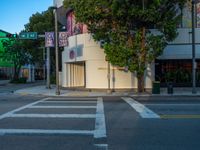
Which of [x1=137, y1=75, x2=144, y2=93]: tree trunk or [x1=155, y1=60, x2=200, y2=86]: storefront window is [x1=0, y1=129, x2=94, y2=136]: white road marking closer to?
[x1=137, y1=75, x2=144, y2=93]: tree trunk

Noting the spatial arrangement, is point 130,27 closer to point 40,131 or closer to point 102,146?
point 40,131

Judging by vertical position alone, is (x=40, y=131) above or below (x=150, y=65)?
below

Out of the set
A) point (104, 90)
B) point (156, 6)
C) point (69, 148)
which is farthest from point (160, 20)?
point (69, 148)

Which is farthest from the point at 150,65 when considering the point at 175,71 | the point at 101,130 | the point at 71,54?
the point at 101,130

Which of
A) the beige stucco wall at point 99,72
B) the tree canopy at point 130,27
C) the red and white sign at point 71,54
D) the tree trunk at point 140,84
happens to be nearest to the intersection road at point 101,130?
the tree canopy at point 130,27

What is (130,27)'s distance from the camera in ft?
103

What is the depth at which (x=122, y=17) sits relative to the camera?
1192 inches

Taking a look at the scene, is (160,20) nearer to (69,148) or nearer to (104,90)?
(104,90)

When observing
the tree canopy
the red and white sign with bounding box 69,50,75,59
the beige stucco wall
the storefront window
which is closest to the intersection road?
the tree canopy

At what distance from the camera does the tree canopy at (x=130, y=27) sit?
3002 centimetres

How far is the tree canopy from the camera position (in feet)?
98.5

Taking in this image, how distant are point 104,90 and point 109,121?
70.7 ft

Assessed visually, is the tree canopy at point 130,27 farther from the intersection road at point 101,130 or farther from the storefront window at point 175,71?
the intersection road at point 101,130

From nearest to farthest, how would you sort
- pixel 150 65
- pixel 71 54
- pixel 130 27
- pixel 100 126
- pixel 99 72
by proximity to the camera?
pixel 100 126, pixel 130 27, pixel 150 65, pixel 99 72, pixel 71 54
